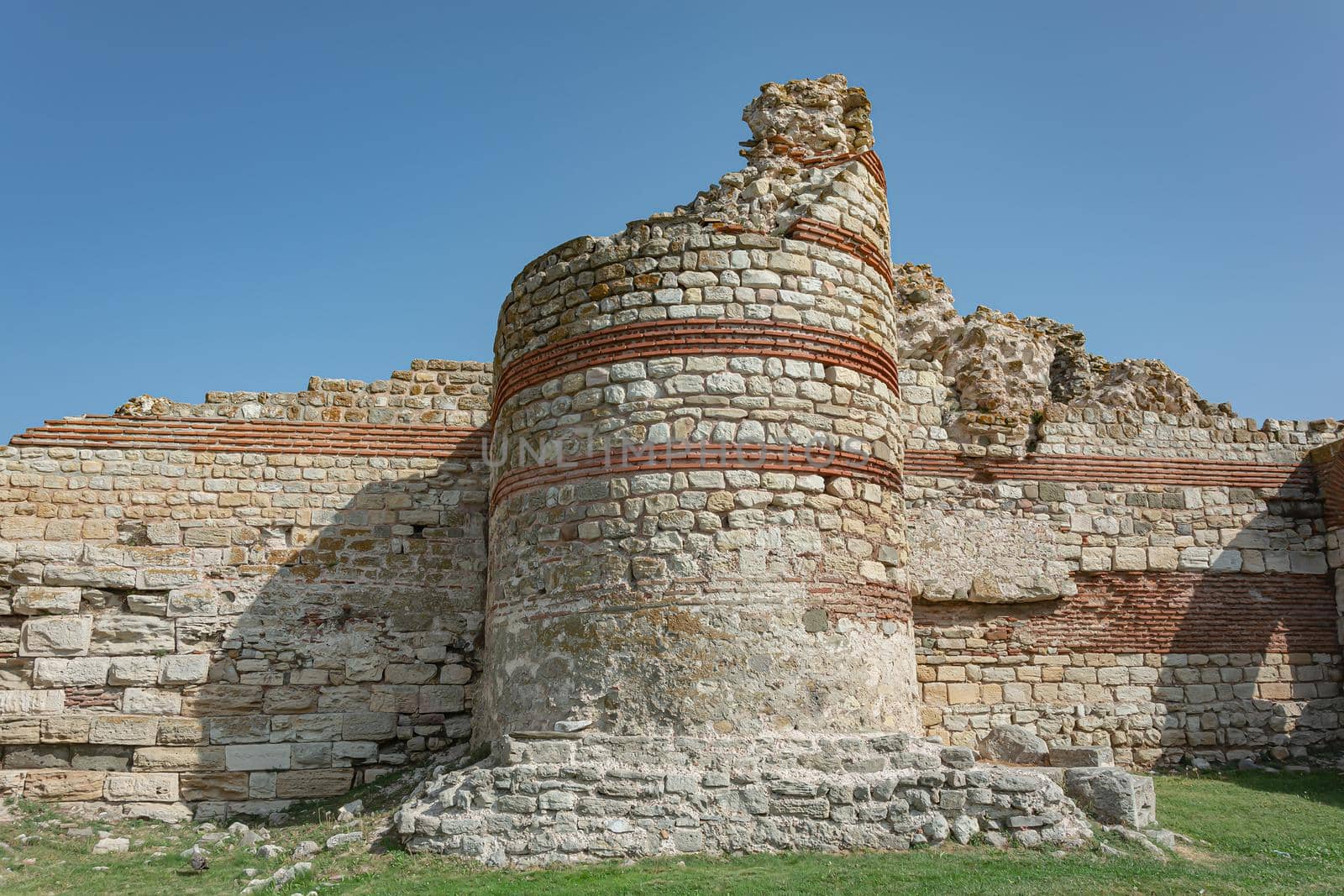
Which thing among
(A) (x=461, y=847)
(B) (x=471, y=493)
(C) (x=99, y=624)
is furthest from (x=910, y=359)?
(C) (x=99, y=624)

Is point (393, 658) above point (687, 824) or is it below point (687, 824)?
above

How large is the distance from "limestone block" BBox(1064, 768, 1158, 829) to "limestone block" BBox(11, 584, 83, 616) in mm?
8124

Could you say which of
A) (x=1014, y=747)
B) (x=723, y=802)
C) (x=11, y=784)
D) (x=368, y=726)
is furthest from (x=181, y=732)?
(x=1014, y=747)

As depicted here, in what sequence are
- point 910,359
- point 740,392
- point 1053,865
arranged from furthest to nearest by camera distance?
point 910,359, point 740,392, point 1053,865

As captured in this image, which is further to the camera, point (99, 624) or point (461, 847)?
point (99, 624)

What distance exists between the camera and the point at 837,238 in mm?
7316

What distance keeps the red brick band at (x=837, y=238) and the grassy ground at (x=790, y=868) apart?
411cm

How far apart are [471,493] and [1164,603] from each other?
669 cm

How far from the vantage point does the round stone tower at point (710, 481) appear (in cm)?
639

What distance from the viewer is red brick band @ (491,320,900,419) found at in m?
6.88

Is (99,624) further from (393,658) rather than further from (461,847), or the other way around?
(461,847)

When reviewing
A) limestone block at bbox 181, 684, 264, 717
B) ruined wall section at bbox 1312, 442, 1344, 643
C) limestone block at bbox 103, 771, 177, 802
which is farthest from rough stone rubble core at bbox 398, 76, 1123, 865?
ruined wall section at bbox 1312, 442, 1344, 643

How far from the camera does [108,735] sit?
8430 millimetres

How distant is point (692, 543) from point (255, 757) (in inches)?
184
